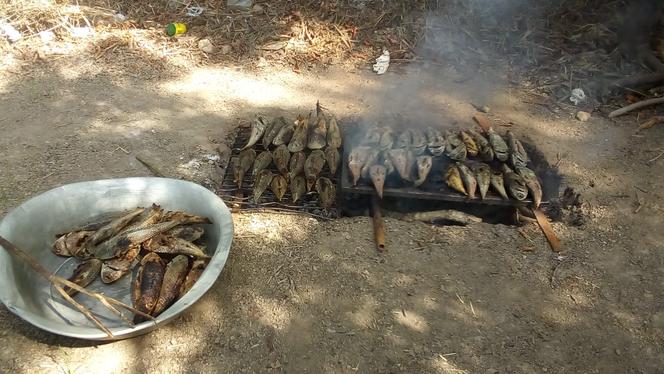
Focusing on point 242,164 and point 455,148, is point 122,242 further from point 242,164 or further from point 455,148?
point 455,148

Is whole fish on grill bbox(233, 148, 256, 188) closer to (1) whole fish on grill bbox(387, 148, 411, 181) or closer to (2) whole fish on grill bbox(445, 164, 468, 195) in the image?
(1) whole fish on grill bbox(387, 148, 411, 181)

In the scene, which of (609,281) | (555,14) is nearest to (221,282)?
(609,281)

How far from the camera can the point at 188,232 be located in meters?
3.77

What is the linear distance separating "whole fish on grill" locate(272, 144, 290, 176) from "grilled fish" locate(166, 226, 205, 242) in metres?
1.28

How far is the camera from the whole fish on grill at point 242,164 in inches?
186

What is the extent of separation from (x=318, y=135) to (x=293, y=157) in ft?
1.39

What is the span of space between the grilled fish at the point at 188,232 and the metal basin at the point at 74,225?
83 millimetres

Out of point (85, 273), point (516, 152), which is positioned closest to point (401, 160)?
point (516, 152)

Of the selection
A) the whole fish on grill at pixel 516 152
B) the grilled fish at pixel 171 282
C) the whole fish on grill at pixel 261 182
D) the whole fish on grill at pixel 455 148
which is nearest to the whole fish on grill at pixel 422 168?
the whole fish on grill at pixel 455 148

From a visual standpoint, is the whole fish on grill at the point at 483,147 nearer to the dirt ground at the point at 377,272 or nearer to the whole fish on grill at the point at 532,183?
the whole fish on grill at the point at 532,183

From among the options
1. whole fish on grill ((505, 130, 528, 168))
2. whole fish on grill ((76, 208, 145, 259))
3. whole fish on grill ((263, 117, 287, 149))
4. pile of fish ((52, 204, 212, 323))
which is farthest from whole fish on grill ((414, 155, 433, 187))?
whole fish on grill ((76, 208, 145, 259))

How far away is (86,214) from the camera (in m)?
3.85

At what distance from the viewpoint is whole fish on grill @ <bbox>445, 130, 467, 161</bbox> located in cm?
488

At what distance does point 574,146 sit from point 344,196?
292 cm
